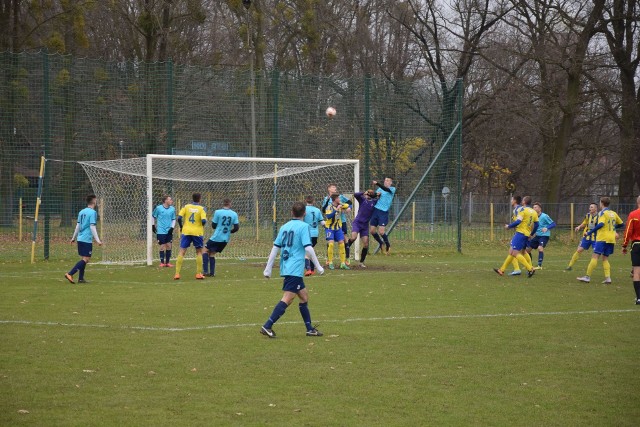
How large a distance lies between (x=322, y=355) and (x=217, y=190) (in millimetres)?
15873

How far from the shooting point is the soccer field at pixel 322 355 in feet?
25.1

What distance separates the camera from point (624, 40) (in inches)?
1576

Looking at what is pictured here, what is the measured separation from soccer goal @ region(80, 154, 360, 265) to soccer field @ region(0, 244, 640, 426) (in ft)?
16.9

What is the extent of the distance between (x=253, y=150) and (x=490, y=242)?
1281 cm

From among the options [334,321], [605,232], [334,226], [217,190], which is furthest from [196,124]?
[334,321]

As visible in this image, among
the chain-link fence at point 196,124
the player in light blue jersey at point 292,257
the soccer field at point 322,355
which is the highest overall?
the chain-link fence at point 196,124

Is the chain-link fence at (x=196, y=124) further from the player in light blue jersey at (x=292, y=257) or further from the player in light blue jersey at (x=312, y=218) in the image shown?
the player in light blue jersey at (x=292, y=257)

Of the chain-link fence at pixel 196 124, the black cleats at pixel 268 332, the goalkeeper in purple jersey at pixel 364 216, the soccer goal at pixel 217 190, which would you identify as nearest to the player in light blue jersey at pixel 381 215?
the soccer goal at pixel 217 190

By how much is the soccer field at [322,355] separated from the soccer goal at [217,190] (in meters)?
5.15

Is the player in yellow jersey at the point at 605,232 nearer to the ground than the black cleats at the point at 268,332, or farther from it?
farther from it

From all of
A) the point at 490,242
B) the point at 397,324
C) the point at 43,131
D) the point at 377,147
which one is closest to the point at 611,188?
the point at 490,242

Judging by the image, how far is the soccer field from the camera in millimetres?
7664

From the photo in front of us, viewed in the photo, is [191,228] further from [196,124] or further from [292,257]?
[196,124]

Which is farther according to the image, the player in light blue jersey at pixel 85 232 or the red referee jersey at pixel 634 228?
the player in light blue jersey at pixel 85 232
